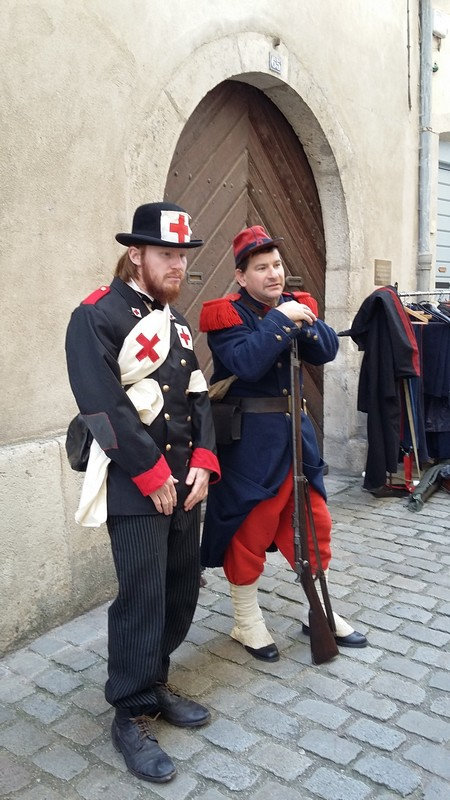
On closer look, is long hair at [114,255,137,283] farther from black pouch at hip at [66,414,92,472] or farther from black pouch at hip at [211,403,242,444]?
black pouch at hip at [211,403,242,444]

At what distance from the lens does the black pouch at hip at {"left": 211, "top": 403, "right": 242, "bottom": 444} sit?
108 inches

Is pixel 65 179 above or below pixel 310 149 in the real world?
below

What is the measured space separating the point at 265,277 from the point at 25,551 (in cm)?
154

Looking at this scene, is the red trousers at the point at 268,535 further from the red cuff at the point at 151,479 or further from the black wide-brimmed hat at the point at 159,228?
the black wide-brimmed hat at the point at 159,228

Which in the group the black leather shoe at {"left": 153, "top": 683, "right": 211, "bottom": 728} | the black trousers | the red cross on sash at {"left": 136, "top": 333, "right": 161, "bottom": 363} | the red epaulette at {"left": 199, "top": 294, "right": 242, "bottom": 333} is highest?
the red epaulette at {"left": 199, "top": 294, "right": 242, "bottom": 333}

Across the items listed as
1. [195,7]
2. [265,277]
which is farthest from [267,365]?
[195,7]

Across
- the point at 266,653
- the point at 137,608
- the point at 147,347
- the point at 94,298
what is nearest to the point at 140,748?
the point at 137,608

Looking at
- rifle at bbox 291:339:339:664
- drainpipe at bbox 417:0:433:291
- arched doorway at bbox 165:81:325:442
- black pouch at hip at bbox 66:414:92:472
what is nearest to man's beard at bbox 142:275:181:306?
black pouch at hip at bbox 66:414:92:472

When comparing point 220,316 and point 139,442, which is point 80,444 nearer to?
point 139,442

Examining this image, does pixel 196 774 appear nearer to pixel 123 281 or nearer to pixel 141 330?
pixel 141 330

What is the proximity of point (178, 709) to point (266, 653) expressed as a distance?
542mm

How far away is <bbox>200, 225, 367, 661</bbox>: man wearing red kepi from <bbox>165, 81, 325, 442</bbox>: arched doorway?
157cm

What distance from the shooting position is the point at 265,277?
8.96 ft

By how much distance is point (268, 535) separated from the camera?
9.29 feet
